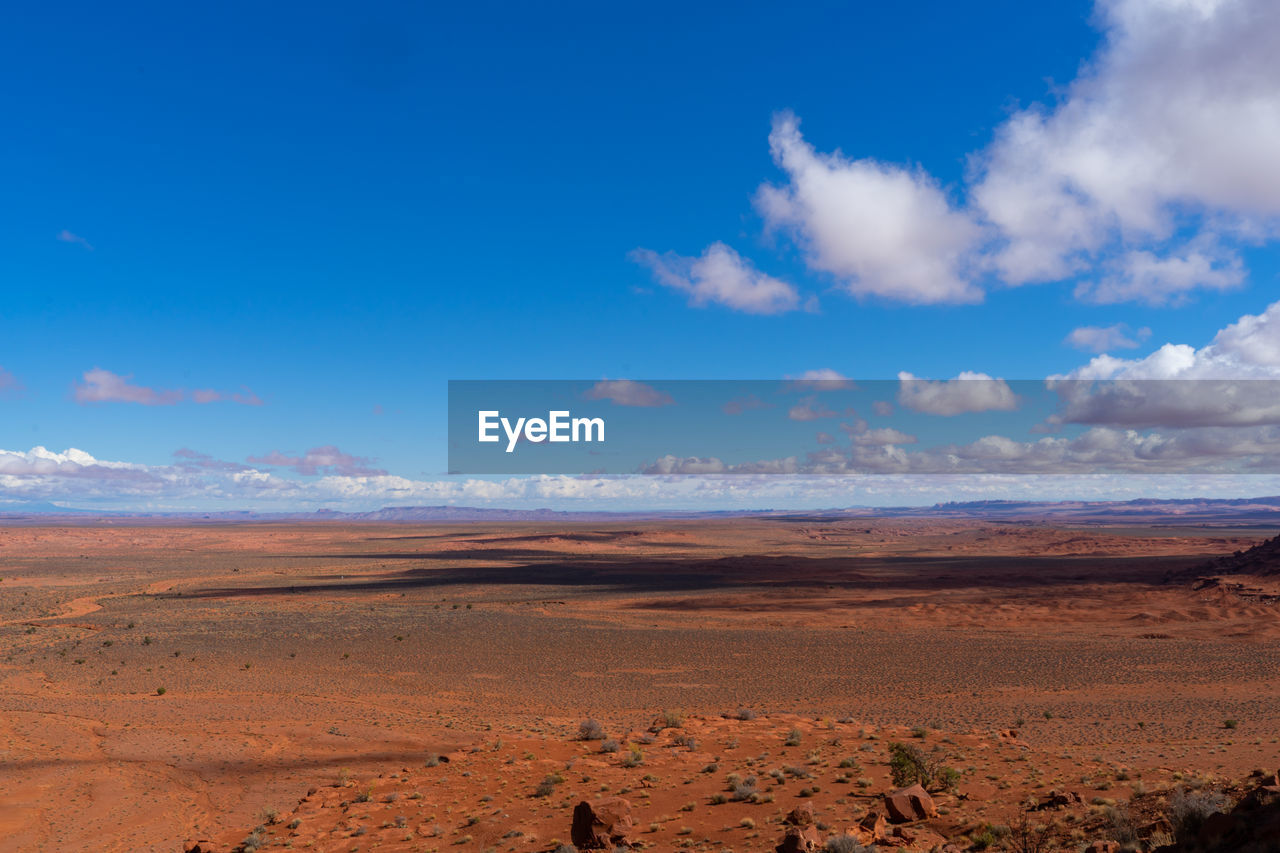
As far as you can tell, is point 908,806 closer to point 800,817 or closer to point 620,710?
point 800,817

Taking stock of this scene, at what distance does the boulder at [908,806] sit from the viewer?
1208cm

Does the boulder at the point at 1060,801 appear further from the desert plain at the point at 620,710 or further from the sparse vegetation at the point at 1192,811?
the sparse vegetation at the point at 1192,811

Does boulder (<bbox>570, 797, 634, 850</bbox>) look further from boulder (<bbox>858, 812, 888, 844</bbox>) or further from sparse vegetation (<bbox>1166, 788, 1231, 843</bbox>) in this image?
sparse vegetation (<bbox>1166, 788, 1231, 843</bbox>)

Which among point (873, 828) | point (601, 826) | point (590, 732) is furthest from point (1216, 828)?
point (590, 732)

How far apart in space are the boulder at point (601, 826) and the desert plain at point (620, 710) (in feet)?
0.98

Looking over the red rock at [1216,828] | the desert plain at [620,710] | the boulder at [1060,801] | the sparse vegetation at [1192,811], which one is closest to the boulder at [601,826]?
the desert plain at [620,710]

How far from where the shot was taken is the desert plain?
1416cm

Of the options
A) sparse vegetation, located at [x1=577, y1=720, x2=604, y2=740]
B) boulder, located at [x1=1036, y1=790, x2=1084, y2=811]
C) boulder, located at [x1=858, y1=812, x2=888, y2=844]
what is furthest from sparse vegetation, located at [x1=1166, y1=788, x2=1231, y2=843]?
sparse vegetation, located at [x1=577, y1=720, x2=604, y2=740]

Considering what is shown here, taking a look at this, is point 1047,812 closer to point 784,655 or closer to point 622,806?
point 622,806

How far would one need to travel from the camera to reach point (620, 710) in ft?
87.8

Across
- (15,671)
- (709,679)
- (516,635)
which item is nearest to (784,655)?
(709,679)

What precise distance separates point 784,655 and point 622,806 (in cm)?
2539

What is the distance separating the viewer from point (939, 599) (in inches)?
2323

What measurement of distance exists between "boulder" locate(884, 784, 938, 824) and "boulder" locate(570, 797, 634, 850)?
4284mm
